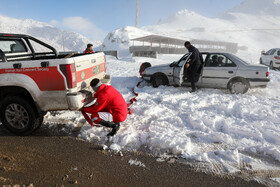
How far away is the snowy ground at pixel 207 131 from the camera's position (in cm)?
301

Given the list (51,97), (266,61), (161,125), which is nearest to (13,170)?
(51,97)

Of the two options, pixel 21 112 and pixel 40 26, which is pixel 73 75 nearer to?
pixel 21 112

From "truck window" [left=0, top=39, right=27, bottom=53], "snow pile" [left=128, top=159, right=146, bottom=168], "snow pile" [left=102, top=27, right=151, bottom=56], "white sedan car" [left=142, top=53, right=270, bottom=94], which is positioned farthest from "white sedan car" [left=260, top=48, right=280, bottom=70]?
"snow pile" [left=102, top=27, right=151, bottom=56]

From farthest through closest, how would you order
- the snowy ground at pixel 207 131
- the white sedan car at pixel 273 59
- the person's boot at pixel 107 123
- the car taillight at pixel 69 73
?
the white sedan car at pixel 273 59, the person's boot at pixel 107 123, the car taillight at pixel 69 73, the snowy ground at pixel 207 131

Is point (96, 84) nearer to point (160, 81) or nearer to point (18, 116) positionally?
point (18, 116)

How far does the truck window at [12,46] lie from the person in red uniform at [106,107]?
2.57 m

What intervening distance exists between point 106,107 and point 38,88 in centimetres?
123

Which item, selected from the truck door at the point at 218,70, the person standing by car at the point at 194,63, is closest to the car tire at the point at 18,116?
Result: the person standing by car at the point at 194,63

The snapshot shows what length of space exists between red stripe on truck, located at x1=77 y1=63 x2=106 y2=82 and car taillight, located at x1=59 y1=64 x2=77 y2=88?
0.18 meters

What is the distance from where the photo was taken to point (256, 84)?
6.23 meters

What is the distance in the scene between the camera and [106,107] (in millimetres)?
3617

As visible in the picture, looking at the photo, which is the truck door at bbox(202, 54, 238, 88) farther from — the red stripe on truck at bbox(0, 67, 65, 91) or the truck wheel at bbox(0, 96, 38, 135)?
the truck wheel at bbox(0, 96, 38, 135)

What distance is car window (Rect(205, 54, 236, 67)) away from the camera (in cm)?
647

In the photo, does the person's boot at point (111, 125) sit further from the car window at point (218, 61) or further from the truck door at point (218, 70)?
the car window at point (218, 61)
